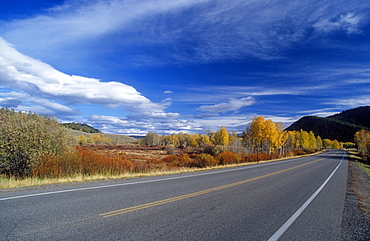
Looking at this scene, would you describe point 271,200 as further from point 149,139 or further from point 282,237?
point 149,139

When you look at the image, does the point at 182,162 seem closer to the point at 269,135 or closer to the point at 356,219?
the point at 356,219

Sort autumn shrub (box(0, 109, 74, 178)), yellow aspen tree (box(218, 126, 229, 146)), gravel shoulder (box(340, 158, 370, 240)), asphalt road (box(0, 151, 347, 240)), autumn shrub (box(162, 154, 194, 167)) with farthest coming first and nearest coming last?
yellow aspen tree (box(218, 126, 229, 146))
autumn shrub (box(162, 154, 194, 167))
autumn shrub (box(0, 109, 74, 178))
gravel shoulder (box(340, 158, 370, 240))
asphalt road (box(0, 151, 347, 240))

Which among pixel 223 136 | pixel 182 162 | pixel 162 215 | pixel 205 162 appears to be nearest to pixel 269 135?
pixel 182 162

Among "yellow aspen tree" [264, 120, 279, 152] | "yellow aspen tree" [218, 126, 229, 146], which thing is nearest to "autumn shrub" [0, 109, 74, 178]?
"yellow aspen tree" [264, 120, 279, 152]

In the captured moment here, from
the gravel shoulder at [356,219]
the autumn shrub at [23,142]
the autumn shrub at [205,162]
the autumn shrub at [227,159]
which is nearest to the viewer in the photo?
the gravel shoulder at [356,219]

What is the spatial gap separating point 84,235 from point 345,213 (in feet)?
23.5

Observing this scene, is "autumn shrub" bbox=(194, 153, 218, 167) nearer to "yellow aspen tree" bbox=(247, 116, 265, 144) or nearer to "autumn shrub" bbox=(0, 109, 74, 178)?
"autumn shrub" bbox=(0, 109, 74, 178)

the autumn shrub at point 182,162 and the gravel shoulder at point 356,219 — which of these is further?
the autumn shrub at point 182,162

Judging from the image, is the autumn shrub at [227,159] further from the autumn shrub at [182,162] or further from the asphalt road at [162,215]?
the asphalt road at [162,215]

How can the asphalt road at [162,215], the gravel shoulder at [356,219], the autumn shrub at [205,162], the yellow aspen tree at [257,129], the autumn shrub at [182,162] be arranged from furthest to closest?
the yellow aspen tree at [257,129] → the autumn shrub at [182,162] → the autumn shrub at [205,162] → the gravel shoulder at [356,219] → the asphalt road at [162,215]

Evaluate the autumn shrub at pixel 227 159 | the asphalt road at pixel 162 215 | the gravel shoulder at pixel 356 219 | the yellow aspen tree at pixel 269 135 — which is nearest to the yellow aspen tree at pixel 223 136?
the yellow aspen tree at pixel 269 135

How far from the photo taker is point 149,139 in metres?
140

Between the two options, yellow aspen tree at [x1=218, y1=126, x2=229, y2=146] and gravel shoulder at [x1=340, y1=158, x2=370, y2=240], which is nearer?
gravel shoulder at [x1=340, y1=158, x2=370, y2=240]

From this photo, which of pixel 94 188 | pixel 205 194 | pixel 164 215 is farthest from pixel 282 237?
pixel 94 188
